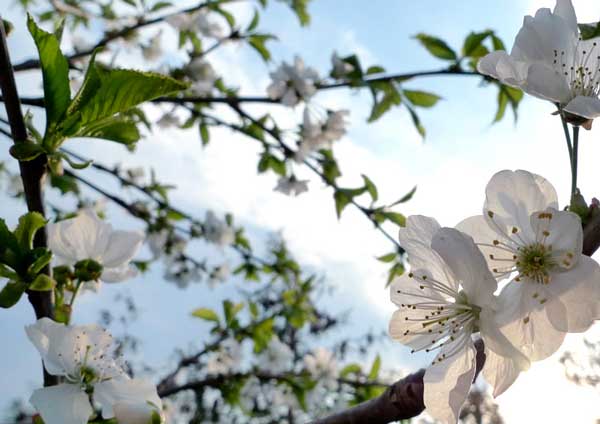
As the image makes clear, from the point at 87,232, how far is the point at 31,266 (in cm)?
26

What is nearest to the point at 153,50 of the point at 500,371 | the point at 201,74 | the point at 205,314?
the point at 201,74

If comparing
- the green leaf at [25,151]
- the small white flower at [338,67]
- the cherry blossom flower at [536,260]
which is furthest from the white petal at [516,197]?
the small white flower at [338,67]

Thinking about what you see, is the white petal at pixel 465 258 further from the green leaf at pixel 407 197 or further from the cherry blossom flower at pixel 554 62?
the green leaf at pixel 407 197

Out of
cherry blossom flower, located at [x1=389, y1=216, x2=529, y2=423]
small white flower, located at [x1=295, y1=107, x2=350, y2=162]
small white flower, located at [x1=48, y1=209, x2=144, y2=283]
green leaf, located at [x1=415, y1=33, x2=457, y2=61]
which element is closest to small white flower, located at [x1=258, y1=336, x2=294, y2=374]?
small white flower, located at [x1=295, y1=107, x2=350, y2=162]

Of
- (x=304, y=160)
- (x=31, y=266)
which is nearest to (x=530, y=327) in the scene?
(x=31, y=266)

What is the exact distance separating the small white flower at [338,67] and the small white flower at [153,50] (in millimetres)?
996

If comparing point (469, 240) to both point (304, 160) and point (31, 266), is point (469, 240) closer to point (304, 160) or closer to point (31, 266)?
point (31, 266)

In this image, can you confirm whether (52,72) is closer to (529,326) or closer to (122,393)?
(122,393)

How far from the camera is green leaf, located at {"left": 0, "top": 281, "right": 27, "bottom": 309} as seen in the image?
2.03ft

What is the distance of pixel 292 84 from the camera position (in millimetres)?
1965

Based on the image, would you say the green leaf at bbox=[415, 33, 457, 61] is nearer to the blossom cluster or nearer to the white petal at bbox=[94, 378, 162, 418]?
the blossom cluster

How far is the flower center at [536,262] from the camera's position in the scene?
1.83ft

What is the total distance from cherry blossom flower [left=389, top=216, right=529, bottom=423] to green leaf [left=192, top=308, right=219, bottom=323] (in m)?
1.45

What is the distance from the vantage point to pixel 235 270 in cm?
241
